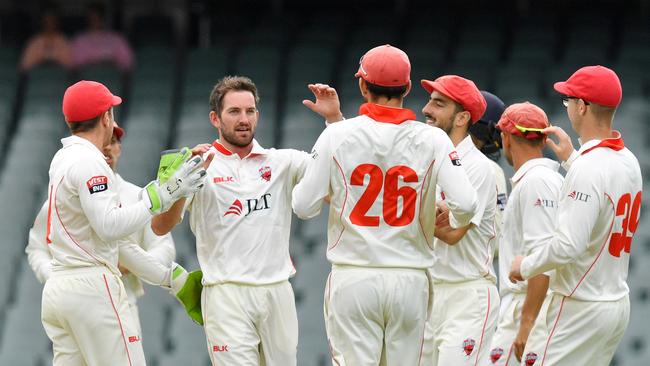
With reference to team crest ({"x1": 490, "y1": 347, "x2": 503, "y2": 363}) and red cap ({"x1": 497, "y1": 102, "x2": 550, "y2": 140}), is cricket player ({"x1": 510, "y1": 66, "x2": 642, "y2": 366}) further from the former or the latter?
team crest ({"x1": 490, "y1": 347, "x2": 503, "y2": 363})

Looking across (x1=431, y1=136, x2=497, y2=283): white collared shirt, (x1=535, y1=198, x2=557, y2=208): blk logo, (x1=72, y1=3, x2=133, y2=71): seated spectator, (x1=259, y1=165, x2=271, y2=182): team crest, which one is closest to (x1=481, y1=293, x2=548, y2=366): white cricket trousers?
(x1=431, y1=136, x2=497, y2=283): white collared shirt

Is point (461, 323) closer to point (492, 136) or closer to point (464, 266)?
point (464, 266)

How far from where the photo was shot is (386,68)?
242 inches

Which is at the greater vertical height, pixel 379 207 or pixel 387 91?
pixel 387 91

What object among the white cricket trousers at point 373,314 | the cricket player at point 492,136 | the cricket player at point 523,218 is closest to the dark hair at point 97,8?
the cricket player at point 492,136

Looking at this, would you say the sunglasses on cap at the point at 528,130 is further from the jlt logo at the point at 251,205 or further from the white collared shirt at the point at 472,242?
the jlt logo at the point at 251,205

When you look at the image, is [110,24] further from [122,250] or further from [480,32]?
[122,250]

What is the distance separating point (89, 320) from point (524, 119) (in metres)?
2.39

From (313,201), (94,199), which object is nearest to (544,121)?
(313,201)

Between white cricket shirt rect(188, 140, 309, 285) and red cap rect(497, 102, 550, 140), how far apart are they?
1129mm

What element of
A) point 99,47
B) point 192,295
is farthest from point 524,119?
point 99,47

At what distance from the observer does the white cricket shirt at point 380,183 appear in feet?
20.0

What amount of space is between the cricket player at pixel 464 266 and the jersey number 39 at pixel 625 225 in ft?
2.54

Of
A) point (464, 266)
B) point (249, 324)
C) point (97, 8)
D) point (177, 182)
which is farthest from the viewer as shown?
point (97, 8)
